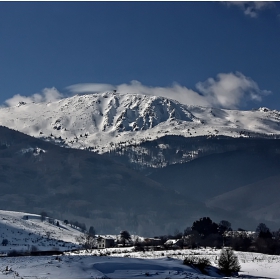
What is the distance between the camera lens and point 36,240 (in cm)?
17750

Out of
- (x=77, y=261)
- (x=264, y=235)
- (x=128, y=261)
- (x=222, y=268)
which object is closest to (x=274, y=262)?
(x=222, y=268)

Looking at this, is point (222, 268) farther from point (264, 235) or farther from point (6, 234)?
point (6, 234)

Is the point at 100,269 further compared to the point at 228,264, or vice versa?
the point at 228,264

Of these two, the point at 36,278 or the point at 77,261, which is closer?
the point at 36,278

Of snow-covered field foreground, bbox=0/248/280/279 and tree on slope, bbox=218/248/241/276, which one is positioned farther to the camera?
tree on slope, bbox=218/248/241/276

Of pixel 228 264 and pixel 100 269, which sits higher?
pixel 228 264

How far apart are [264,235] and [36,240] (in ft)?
219

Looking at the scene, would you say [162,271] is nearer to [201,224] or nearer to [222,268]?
[222,268]

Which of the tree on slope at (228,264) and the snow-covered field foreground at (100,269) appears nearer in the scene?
the snow-covered field foreground at (100,269)

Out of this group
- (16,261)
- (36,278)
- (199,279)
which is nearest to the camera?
(36,278)

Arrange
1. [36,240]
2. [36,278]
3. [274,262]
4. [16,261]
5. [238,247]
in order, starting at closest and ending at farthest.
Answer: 1. [36,278]
2. [16,261]
3. [274,262]
4. [238,247]
5. [36,240]

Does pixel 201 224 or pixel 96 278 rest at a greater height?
pixel 201 224

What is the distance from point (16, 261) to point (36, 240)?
4727 inches

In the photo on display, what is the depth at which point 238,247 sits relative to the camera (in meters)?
114
